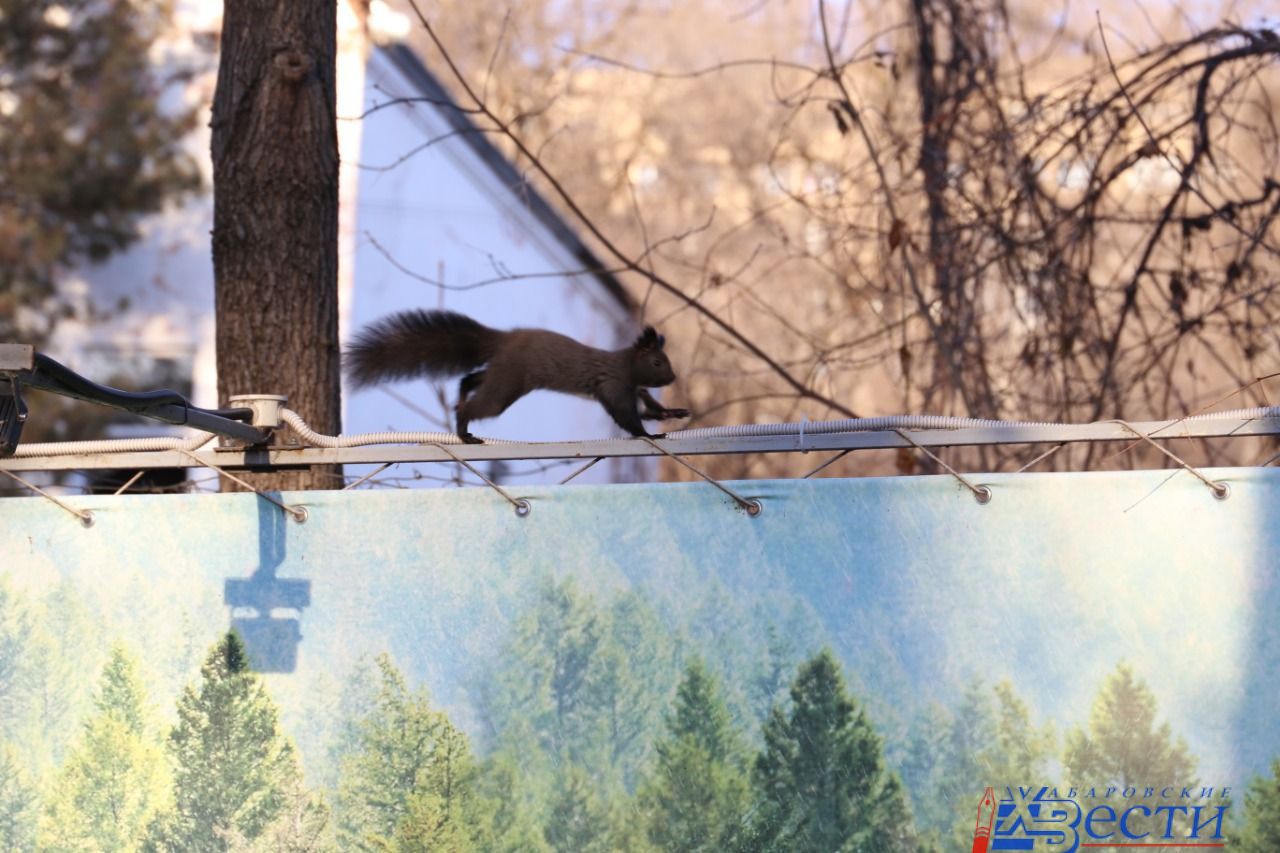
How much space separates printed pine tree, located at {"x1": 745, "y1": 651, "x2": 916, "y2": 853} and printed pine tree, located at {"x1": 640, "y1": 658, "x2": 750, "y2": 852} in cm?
4

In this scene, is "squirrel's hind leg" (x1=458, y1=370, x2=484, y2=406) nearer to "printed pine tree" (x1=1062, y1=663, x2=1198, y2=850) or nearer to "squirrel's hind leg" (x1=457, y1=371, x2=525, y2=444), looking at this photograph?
"squirrel's hind leg" (x1=457, y1=371, x2=525, y2=444)

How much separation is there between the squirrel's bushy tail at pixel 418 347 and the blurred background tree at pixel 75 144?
7338 mm

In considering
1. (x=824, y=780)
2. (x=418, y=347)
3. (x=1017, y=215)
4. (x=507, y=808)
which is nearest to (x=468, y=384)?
(x=418, y=347)

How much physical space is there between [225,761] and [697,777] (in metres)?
→ 0.77

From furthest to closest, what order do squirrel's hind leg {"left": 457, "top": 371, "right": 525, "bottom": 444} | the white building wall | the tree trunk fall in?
1. the white building wall
2. squirrel's hind leg {"left": 457, "top": 371, "right": 525, "bottom": 444}
3. the tree trunk

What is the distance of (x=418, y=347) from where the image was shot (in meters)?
3.28

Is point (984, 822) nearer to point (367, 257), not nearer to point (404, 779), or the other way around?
point (404, 779)

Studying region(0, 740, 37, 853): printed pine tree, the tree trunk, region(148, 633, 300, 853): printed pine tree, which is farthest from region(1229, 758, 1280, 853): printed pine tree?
the tree trunk

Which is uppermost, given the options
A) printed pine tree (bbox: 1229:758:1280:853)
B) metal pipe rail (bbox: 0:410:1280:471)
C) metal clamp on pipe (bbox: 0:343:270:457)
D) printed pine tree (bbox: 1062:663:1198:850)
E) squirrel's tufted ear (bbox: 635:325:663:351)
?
squirrel's tufted ear (bbox: 635:325:663:351)

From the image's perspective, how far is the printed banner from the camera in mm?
1890

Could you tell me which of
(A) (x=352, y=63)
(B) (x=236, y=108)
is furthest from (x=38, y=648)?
(A) (x=352, y=63)

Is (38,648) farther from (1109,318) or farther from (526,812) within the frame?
(1109,318)

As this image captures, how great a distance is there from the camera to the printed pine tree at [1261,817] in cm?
184

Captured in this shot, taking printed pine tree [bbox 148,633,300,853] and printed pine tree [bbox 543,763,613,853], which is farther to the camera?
printed pine tree [bbox 148,633,300,853]
